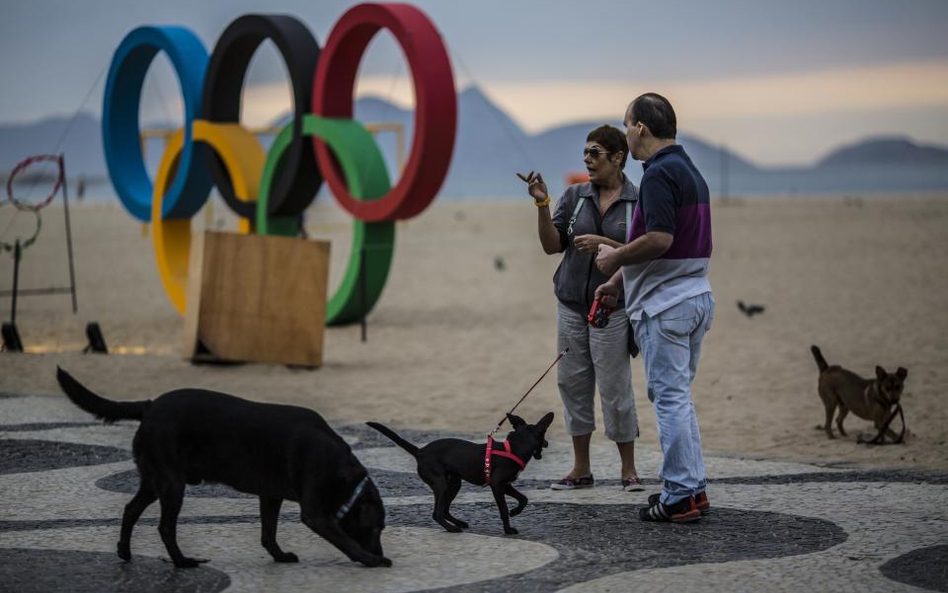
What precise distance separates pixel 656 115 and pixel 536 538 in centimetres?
221

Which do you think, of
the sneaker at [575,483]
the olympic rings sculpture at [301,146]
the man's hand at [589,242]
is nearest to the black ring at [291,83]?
the olympic rings sculpture at [301,146]

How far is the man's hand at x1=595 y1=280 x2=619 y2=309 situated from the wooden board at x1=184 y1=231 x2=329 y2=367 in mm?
7008

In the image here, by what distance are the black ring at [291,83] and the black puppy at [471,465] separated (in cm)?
1155

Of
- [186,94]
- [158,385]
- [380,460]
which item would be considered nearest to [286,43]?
[186,94]

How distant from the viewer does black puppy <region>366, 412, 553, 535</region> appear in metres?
6.06

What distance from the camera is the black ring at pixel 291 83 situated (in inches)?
686

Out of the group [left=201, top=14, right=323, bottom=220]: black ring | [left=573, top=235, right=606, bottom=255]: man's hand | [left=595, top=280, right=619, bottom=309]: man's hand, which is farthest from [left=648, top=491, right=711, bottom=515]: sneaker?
[left=201, top=14, right=323, bottom=220]: black ring

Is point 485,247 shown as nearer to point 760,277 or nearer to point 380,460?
point 760,277

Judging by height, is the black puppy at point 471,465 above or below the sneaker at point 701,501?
above

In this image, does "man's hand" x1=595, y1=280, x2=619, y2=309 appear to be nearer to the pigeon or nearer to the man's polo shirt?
the man's polo shirt

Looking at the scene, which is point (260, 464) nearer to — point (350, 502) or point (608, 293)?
point (350, 502)

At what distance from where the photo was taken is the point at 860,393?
938 cm

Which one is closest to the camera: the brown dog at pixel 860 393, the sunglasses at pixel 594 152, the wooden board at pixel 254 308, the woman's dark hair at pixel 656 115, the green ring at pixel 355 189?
the woman's dark hair at pixel 656 115

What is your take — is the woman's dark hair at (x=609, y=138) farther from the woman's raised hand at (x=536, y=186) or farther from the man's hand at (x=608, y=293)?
the man's hand at (x=608, y=293)
